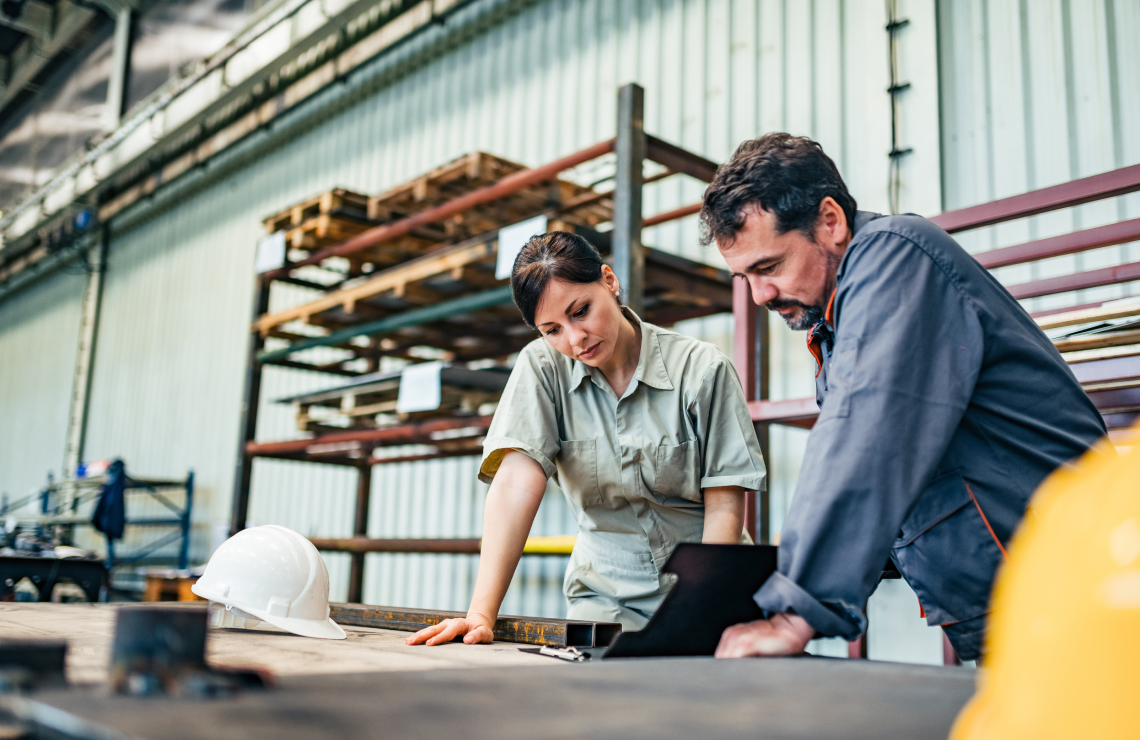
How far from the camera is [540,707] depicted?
3.02 ft

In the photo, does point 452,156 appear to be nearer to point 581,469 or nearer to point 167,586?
point 167,586

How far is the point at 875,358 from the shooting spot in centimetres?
149

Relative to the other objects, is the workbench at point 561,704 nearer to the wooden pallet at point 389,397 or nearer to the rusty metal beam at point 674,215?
the wooden pallet at point 389,397

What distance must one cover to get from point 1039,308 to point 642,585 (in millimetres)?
2902

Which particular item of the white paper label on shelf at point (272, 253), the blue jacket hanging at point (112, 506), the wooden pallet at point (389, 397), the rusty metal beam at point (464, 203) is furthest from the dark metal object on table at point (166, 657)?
the blue jacket hanging at point (112, 506)

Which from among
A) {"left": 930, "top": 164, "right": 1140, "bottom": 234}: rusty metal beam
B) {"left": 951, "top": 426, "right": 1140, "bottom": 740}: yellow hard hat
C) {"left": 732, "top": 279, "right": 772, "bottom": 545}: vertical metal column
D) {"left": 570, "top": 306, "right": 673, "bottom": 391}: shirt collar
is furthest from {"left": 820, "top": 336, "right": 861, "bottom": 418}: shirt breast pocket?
{"left": 732, "top": 279, "right": 772, "bottom": 545}: vertical metal column

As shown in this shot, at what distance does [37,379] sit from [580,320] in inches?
647

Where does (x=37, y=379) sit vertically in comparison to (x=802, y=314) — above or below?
above

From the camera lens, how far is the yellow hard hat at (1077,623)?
25.2 inches

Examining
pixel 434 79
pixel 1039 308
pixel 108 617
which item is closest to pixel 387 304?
pixel 434 79

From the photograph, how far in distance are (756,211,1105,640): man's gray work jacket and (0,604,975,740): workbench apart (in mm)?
192

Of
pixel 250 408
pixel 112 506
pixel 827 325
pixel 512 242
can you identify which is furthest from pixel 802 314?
pixel 112 506

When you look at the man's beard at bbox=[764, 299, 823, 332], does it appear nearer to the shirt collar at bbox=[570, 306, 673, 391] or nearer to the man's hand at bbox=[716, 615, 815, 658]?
the shirt collar at bbox=[570, 306, 673, 391]

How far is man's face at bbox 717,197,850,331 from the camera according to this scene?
1.90 metres
